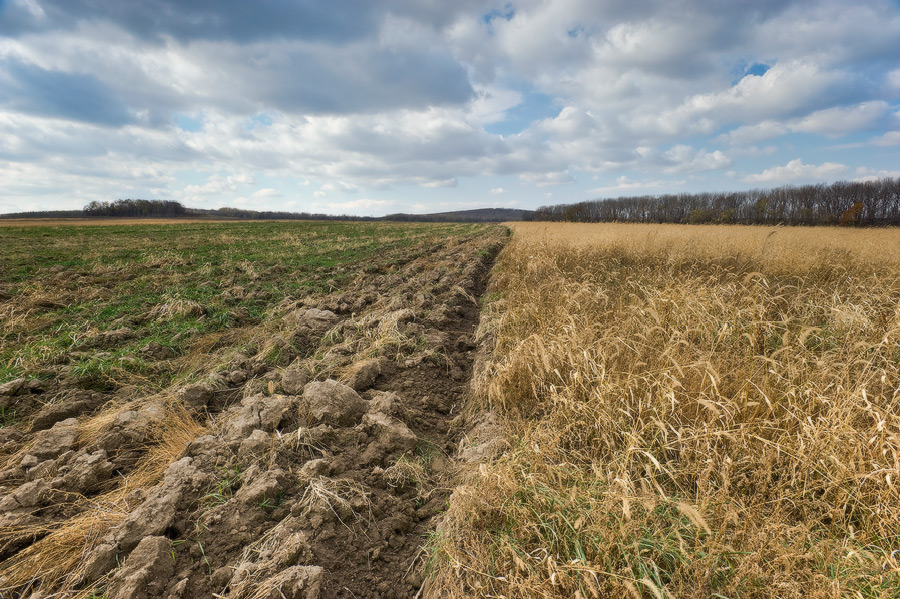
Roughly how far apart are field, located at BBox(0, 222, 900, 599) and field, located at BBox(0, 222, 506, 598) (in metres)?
0.02

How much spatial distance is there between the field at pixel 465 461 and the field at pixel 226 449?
18mm

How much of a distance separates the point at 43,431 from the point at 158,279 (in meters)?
8.25

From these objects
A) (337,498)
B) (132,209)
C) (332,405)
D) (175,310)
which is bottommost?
(337,498)

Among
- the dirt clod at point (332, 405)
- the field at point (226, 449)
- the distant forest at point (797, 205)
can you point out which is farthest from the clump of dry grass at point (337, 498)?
the distant forest at point (797, 205)

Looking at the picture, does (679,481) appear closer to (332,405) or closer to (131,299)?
(332,405)

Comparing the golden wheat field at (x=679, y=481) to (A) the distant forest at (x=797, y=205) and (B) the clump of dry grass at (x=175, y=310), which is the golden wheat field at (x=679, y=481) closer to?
(B) the clump of dry grass at (x=175, y=310)

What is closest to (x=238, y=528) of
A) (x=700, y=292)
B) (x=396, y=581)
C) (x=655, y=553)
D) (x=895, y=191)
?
(x=396, y=581)

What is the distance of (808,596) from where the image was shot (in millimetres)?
1479

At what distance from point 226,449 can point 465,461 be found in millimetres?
1837

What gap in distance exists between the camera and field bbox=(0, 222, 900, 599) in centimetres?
181

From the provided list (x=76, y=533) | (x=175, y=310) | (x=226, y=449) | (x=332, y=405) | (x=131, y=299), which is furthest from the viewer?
(x=131, y=299)

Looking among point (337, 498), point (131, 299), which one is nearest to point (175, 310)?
point (131, 299)

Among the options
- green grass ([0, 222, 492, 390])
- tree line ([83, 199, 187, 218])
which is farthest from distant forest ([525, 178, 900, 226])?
tree line ([83, 199, 187, 218])

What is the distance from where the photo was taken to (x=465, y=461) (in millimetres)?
2910
